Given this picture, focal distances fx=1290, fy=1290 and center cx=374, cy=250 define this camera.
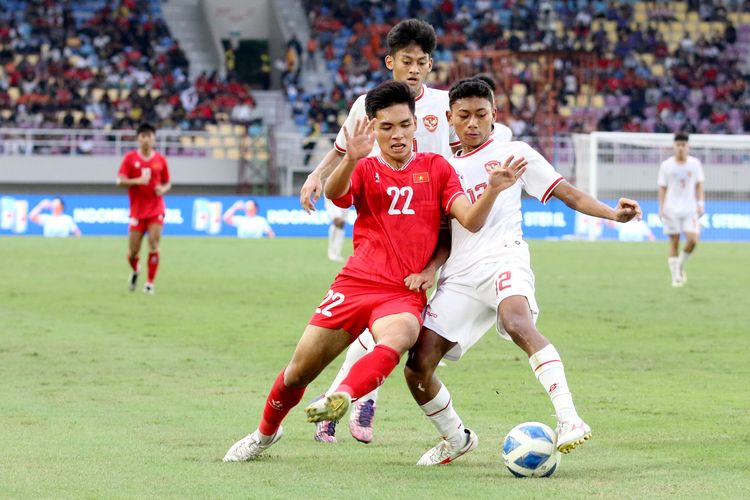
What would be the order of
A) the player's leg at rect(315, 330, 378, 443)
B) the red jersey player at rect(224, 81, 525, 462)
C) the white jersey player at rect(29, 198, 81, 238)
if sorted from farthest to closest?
the white jersey player at rect(29, 198, 81, 238) → the player's leg at rect(315, 330, 378, 443) → the red jersey player at rect(224, 81, 525, 462)

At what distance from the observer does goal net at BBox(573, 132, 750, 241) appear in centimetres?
3169

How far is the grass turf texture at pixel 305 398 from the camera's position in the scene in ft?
20.1

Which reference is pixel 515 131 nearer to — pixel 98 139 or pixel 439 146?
pixel 98 139

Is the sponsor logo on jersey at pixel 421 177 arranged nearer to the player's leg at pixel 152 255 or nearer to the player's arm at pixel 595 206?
the player's arm at pixel 595 206

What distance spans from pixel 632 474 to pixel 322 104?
34.6m

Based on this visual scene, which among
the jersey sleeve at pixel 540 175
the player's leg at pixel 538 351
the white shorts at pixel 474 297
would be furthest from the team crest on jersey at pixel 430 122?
the player's leg at pixel 538 351

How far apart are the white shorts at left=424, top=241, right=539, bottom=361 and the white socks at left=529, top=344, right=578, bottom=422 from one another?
245 mm

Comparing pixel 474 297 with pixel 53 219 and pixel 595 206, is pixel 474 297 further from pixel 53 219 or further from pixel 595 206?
pixel 53 219

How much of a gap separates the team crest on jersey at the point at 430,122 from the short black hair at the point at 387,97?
1.30 m

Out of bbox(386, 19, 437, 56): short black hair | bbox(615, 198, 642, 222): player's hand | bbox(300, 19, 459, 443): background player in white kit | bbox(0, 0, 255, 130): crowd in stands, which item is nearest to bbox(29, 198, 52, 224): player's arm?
bbox(0, 0, 255, 130): crowd in stands

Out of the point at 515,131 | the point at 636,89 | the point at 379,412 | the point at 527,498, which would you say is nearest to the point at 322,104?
the point at 515,131

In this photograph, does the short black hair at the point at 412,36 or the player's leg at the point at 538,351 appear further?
the short black hair at the point at 412,36

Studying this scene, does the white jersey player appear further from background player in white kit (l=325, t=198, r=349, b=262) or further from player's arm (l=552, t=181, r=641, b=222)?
player's arm (l=552, t=181, r=641, b=222)

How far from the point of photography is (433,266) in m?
6.68
